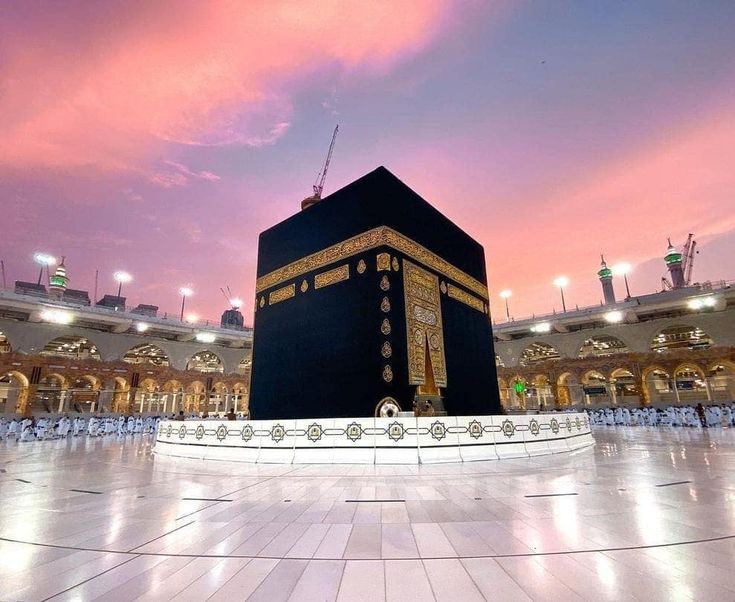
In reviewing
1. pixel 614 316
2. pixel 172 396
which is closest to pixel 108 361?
pixel 172 396

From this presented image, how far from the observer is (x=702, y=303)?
2477 centimetres

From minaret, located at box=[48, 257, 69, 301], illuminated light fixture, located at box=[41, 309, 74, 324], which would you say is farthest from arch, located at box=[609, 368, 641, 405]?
minaret, located at box=[48, 257, 69, 301]

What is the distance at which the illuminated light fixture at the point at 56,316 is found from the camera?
24.2 metres

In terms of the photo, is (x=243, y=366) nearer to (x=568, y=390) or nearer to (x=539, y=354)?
(x=568, y=390)

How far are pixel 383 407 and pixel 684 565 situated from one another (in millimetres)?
6883

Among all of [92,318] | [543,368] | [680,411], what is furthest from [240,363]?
[680,411]

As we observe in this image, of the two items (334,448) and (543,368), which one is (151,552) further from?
(543,368)

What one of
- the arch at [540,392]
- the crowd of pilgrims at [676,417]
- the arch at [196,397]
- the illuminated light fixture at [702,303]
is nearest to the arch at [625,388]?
the arch at [540,392]

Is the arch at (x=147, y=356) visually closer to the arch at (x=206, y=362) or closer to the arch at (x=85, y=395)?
the arch at (x=206, y=362)

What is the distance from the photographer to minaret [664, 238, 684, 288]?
46.1 meters

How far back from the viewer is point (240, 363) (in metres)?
34.2

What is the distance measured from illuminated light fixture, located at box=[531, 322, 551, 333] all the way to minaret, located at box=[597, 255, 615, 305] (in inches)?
895

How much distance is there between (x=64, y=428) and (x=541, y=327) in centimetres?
3208

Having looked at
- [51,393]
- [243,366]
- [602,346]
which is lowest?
[51,393]
